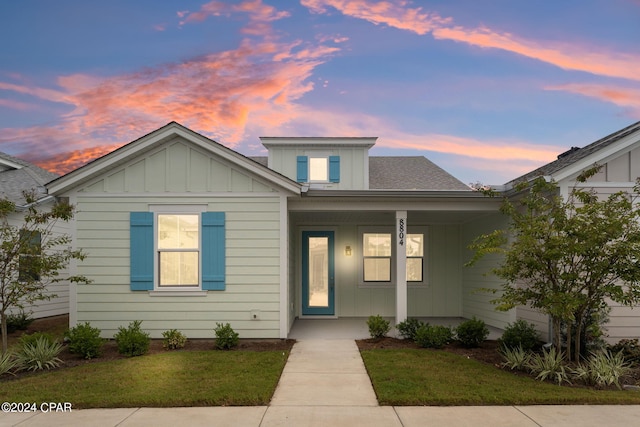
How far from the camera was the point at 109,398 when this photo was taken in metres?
4.77

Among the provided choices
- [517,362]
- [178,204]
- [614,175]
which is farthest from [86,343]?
[614,175]

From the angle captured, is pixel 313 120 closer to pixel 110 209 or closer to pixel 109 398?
pixel 110 209

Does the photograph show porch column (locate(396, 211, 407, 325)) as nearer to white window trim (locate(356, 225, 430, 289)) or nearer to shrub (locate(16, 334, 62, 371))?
white window trim (locate(356, 225, 430, 289))

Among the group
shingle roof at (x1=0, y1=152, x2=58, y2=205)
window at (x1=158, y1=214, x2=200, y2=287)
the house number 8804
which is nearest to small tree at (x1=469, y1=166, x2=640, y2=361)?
the house number 8804

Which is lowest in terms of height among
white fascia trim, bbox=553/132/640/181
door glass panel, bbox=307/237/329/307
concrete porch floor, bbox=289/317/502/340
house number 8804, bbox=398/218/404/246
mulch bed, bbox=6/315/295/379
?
concrete porch floor, bbox=289/317/502/340

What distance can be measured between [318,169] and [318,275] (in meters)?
4.00

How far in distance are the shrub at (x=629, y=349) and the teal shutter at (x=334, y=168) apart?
28.3 ft

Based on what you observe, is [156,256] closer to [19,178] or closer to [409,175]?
[19,178]

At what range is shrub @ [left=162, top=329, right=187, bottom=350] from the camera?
733 cm

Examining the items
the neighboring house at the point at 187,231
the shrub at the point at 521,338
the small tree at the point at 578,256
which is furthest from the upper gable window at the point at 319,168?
the small tree at the point at 578,256

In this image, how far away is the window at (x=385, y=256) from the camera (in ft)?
36.7

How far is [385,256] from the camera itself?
11195 mm

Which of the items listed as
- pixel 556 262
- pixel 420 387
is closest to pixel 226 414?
pixel 420 387

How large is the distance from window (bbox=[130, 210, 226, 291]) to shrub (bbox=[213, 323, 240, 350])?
925mm
